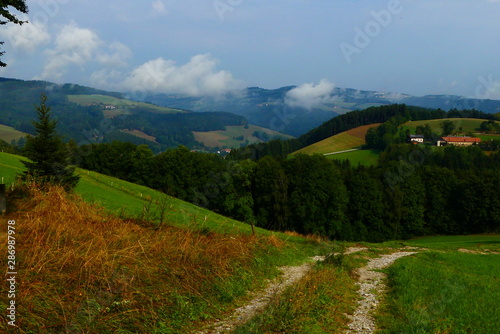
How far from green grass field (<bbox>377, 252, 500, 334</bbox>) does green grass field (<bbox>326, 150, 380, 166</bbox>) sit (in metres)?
114

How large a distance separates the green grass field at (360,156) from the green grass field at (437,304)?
4492 inches

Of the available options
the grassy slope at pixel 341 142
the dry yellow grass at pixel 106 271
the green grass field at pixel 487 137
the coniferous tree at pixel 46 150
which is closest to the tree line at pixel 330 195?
the coniferous tree at pixel 46 150

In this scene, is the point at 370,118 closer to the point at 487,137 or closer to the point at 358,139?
the point at 358,139

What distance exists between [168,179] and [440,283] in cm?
6121

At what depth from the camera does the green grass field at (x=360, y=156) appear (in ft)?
416

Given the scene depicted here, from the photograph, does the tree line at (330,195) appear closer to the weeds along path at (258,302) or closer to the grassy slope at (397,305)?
the weeds along path at (258,302)

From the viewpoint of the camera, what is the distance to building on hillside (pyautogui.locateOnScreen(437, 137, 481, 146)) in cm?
13212

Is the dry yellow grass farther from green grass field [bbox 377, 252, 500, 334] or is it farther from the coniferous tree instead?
the coniferous tree

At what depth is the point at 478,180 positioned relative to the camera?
234 ft

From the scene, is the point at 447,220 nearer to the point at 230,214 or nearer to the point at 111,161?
the point at 230,214

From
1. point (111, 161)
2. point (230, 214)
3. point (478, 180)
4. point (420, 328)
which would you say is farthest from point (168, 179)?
point (420, 328)

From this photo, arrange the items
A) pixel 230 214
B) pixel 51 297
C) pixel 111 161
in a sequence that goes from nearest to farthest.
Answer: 1. pixel 51 297
2. pixel 230 214
3. pixel 111 161

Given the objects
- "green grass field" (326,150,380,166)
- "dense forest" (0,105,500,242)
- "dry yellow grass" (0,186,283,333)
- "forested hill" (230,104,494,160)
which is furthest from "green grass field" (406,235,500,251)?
"forested hill" (230,104,494,160)

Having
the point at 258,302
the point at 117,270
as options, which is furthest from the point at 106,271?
the point at 258,302
